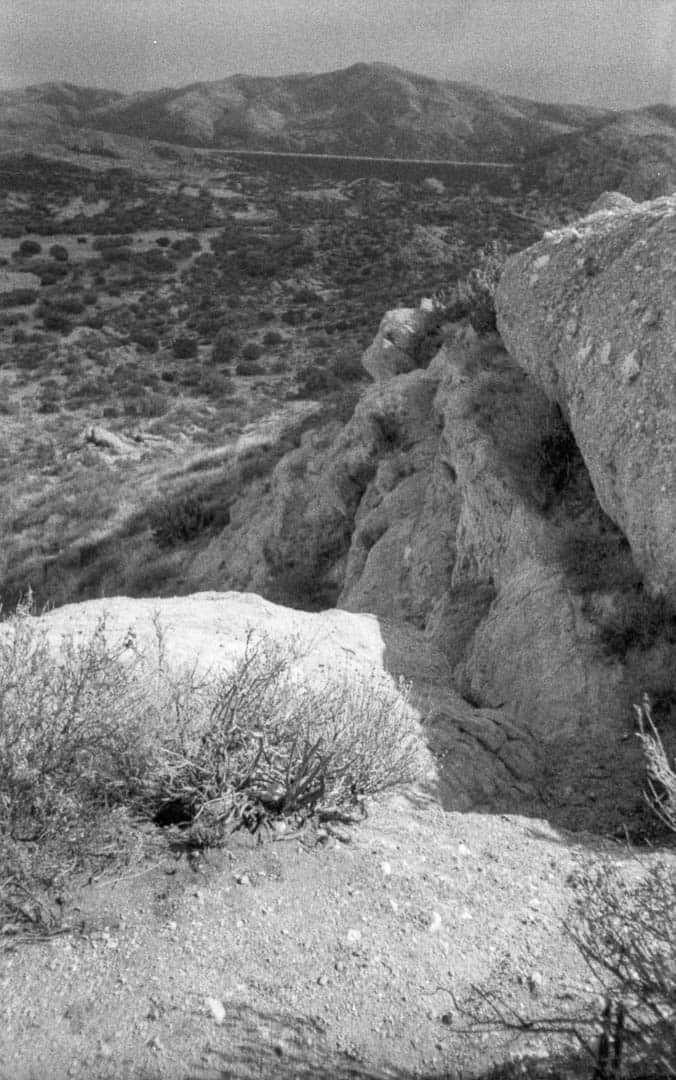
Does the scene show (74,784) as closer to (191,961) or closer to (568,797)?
(191,961)

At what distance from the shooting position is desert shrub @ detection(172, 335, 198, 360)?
2648 cm

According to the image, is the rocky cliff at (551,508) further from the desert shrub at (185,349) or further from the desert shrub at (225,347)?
the desert shrub at (185,349)

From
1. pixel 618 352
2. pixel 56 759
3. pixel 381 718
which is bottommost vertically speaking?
pixel 381 718

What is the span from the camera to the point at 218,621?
6328 mm

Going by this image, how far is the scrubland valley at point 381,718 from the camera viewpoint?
8.51 feet

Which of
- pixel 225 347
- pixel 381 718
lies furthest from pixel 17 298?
pixel 381 718

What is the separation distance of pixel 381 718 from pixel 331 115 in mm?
97968

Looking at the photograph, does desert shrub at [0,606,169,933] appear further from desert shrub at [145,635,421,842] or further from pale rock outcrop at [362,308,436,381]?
pale rock outcrop at [362,308,436,381]

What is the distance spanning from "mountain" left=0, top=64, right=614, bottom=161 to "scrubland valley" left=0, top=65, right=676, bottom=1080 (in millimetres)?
59668

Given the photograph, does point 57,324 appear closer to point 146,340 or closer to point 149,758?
point 146,340

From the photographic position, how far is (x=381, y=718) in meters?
4.13

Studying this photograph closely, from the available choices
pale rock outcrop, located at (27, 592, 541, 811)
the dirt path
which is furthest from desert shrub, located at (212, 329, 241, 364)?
the dirt path

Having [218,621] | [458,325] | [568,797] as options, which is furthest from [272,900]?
[458,325]

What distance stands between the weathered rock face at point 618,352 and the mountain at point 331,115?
6188 cm
